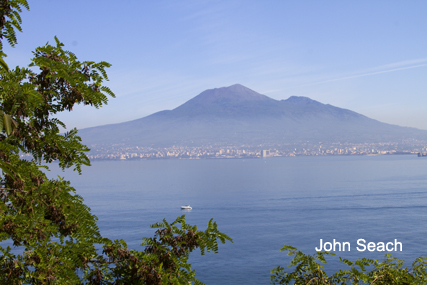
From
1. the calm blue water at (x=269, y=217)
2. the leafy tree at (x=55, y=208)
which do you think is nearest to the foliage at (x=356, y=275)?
the leafy tree at (x=55, y=208)

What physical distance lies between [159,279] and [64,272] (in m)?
0.95

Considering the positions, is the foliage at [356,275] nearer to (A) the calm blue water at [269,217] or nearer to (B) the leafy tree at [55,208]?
(B) the leafy tree at [55,208]

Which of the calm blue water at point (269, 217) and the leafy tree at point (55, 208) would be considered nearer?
the leafy tree at point (55, 208)

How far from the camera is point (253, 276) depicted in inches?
1368

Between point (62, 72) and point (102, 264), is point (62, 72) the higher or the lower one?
the higher one

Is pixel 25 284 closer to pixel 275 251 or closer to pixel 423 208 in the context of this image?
pixel 275 251

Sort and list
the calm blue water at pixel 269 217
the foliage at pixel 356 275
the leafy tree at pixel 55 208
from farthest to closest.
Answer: the calm blue water at pixel 269 217
the foliage at pixel 356 275
the leafy tree at pixel 55 208

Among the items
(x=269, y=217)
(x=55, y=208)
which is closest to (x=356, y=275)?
(x=55, y=208)

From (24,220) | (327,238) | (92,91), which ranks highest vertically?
(92,91)

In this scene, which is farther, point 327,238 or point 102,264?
point 327,238

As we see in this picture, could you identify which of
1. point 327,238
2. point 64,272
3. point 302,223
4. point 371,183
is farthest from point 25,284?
point 371,183

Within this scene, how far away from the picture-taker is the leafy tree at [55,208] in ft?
13.7

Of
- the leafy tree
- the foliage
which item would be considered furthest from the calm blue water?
the leafy tree

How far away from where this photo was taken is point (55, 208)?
470 centimetres
